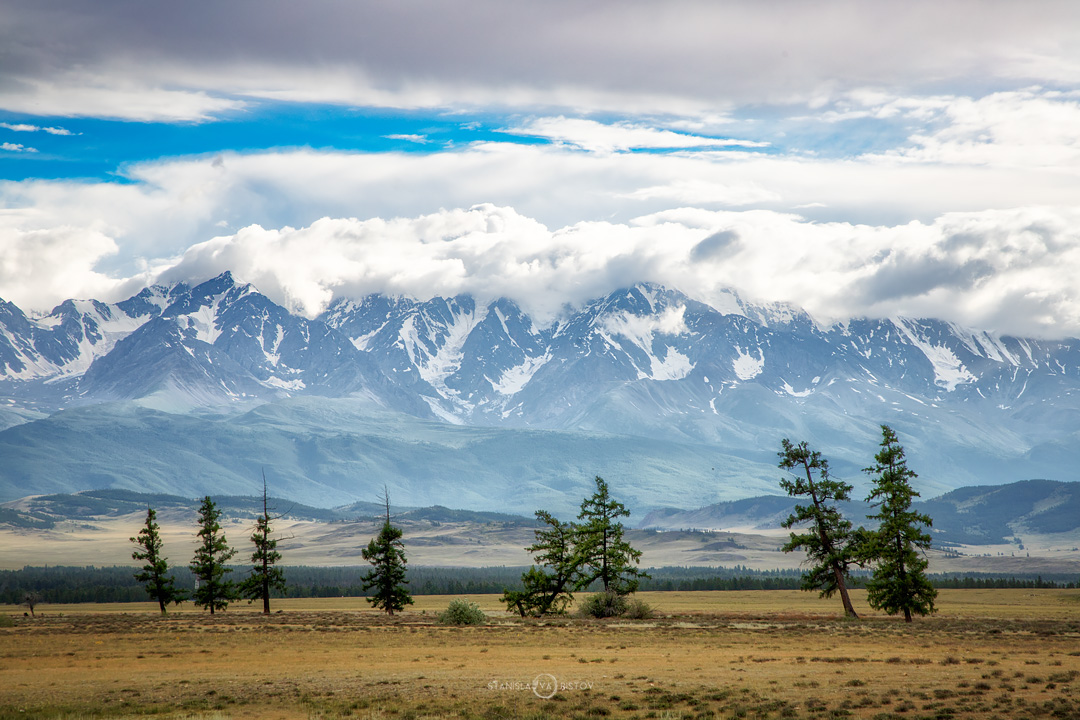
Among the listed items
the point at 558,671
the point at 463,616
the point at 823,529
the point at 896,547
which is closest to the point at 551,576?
the point at 463,616

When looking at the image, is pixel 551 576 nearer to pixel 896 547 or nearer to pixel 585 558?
pixel 585 558

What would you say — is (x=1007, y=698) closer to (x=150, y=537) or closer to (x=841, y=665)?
(x=841, y=665)

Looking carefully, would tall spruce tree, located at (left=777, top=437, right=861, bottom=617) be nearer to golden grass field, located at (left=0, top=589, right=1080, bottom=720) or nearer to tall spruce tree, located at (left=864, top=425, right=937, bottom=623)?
tall spruce tree, located at (left=864, top=425, right=937, bottom=623)

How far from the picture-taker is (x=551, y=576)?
7394 cm

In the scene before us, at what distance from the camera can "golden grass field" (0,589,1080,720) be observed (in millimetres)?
31203

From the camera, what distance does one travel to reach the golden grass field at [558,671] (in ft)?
102

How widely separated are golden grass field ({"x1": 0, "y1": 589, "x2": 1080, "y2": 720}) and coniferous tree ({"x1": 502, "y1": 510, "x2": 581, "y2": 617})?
774cm

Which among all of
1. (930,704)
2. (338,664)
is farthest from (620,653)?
(930,704)

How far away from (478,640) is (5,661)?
24.4 metres

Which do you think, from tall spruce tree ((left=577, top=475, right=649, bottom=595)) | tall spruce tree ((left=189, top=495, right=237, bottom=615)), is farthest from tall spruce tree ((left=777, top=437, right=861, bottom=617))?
tall spruce tree ((left=189, top=495, right=237, bottom=615))

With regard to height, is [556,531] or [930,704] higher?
[556,531]

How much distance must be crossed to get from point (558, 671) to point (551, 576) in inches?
1370

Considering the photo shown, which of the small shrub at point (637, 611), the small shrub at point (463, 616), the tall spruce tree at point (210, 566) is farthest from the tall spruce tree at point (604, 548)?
the tall spruce tree at point (210, 566)

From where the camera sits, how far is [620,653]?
1818 inches
